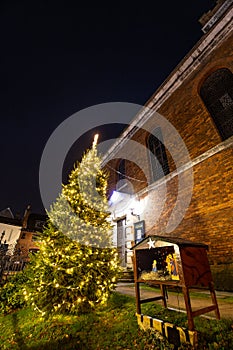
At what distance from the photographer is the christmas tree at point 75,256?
4434mm

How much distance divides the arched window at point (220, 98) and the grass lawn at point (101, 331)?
629 cm

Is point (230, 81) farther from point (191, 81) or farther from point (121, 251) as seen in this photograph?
point (121, 251)

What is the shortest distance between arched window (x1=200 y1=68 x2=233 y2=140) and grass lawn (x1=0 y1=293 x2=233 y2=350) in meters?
6.29

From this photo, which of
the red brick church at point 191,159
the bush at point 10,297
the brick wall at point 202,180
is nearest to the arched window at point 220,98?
the red brick church at point 191,159

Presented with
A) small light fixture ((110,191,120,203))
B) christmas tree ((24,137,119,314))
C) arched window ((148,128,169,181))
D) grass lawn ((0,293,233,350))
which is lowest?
grass lawn ((0,293,233,350))

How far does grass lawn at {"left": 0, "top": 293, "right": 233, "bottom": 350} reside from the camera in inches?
109

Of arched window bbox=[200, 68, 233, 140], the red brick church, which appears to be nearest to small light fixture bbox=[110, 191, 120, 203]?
the red brick church

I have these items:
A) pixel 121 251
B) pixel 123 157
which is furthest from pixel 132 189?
pixel 121 251

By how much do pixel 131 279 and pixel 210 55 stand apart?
11073 millimetres

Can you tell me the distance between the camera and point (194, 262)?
10.5ft

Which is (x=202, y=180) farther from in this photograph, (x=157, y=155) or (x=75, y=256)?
(x=75, y=256)

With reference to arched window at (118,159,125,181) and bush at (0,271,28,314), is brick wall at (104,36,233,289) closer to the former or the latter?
arched window at (118,159,125,181)

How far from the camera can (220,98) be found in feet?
26.3

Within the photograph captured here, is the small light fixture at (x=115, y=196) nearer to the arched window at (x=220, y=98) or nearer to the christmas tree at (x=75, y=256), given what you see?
the christmas tree at (x=75, y=256)
